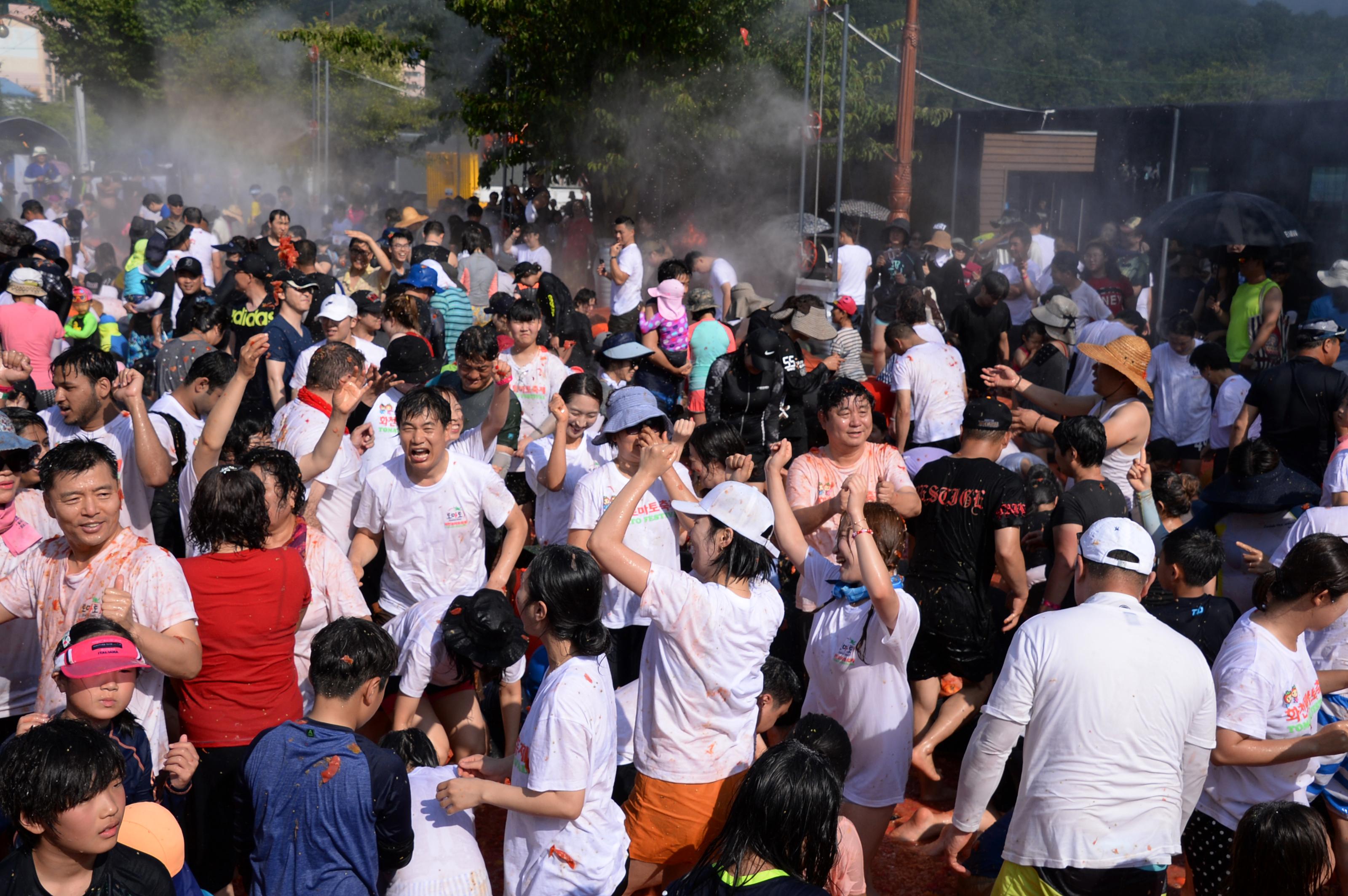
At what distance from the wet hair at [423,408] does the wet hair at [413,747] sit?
1383mm

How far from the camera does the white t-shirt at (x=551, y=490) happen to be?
205 inches

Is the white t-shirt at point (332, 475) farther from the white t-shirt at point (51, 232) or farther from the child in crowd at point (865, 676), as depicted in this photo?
the white t-shirt at point (51, 232)

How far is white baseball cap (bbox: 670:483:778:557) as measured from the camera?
344 cm

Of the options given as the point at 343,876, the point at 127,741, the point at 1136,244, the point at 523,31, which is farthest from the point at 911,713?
the point at 523,31

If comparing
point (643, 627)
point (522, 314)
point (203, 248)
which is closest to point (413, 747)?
point (643, 627)

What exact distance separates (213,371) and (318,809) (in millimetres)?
3231

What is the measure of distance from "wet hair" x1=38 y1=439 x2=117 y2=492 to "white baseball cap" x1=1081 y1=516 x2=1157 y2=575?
121 inches

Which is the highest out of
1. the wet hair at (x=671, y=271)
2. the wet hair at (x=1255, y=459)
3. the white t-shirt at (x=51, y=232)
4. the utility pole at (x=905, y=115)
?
the utility pole at (x=905, y=115)

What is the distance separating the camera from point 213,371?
542 cm

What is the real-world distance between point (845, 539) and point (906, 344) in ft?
12.3

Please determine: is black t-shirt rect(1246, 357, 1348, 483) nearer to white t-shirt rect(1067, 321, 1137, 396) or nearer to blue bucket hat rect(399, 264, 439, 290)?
white t-shirt rect(1067, 321, 1137, 396)

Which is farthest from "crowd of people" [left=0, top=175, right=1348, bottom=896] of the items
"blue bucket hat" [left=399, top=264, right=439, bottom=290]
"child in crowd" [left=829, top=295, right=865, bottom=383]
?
"blue bucket hat" [left=399, top=264, right=439, bottom=290]

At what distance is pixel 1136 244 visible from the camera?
47.9ft

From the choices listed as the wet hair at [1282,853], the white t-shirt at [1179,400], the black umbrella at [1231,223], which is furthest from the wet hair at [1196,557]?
the black umbrella at [1231,223]
